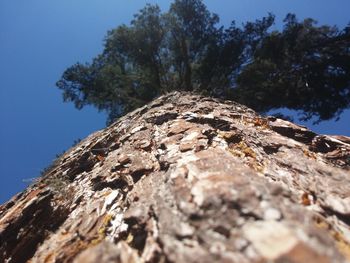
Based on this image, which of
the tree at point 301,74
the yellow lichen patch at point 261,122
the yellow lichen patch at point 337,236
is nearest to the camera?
the yellow lichen patch at point 337,236

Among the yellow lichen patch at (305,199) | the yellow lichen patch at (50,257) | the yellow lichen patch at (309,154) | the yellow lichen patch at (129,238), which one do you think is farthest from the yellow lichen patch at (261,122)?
the yellow lichen patch at (50,257)

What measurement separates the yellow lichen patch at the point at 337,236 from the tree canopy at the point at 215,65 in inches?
370

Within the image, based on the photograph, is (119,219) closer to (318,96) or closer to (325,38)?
(318,96)

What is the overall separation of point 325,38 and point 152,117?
882cm

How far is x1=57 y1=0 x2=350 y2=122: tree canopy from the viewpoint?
1134cm

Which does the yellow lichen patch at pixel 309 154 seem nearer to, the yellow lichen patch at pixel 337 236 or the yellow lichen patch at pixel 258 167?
the yellow lichen patch at pixel 258 167

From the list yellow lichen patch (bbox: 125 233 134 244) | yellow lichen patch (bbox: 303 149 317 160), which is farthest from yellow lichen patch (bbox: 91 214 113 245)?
yellow lichen patch (bbox: 303 149 317 160)

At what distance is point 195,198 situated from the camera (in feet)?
7.21

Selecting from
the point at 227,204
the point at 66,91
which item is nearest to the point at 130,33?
the point at 66,91

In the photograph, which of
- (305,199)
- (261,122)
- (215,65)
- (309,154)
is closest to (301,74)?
(215,65)

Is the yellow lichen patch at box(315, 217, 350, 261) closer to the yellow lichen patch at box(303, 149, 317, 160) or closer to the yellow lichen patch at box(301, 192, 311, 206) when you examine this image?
the yellow lichen patch at box(301, 192, 311, 206)

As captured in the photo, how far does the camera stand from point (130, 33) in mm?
12266

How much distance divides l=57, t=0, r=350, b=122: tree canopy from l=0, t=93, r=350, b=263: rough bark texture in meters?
6.71

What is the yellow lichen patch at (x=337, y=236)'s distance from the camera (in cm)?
192
